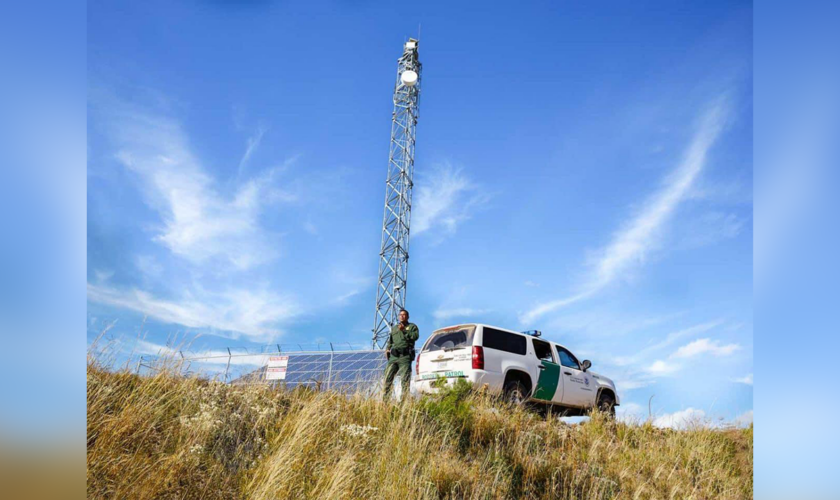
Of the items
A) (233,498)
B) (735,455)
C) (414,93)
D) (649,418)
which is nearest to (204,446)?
(233,498)

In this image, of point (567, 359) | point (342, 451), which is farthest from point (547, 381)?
point (342, 451)

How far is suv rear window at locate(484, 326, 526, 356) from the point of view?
10.2 metres

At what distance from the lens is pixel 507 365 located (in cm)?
1022

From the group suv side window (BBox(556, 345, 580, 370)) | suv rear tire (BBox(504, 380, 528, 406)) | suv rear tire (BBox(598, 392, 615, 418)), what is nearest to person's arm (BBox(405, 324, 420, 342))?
suv rear tire (BBox(504, 380, 528, 406))

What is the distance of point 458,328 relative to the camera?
10484 millimetres

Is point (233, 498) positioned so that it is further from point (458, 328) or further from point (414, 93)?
point (414, 93)

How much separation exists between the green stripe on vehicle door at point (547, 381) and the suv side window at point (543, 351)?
0.11 meters

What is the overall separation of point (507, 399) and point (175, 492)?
6649 millimetres

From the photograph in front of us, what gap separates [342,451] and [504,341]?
5.26 meters

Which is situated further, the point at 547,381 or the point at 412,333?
the point at 547,381

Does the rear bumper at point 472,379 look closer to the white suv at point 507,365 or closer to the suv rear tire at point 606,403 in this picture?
the white suv at point 507,365

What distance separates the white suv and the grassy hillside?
0.81 metres

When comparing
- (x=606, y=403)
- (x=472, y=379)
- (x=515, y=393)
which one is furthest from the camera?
(x=606, y=403)

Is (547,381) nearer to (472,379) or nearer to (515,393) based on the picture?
(515,393)
